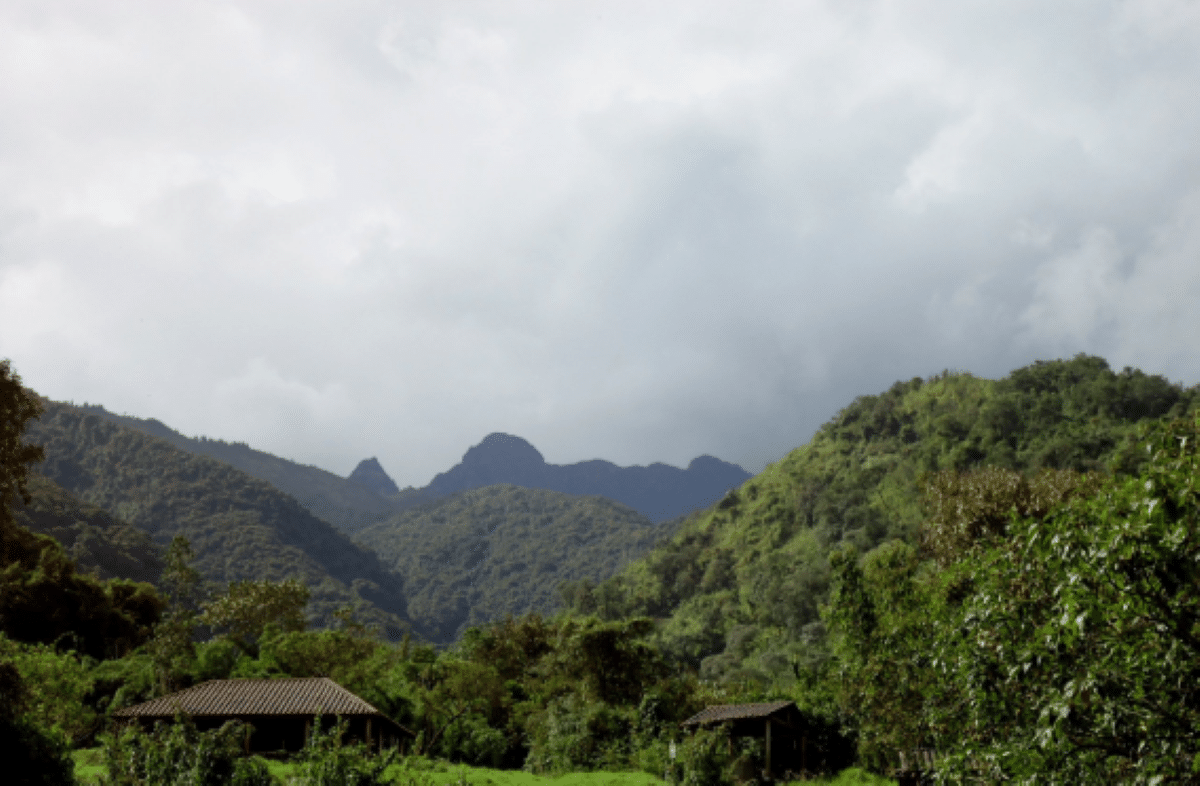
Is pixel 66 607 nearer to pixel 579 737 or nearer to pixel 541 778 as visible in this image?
pixel 579 737

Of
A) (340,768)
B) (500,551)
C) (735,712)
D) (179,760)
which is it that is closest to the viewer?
(179,760)

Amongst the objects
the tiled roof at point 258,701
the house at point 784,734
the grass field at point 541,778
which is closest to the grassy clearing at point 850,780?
the grass field at point 541,778

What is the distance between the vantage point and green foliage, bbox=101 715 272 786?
11984 mm

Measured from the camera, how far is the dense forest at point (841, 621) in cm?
531

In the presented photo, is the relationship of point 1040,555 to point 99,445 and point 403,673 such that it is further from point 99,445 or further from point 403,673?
point 99,445

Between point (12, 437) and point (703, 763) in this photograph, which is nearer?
point (12, 437)

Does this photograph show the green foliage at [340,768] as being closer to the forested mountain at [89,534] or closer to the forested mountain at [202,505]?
the forested mountain at [89,534]

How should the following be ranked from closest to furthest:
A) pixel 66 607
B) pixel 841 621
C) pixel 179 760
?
1. pixel 179 760
2. pixel 841 621
3. pixel 66 607

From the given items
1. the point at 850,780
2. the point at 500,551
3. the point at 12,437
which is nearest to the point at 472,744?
the point at 850,780

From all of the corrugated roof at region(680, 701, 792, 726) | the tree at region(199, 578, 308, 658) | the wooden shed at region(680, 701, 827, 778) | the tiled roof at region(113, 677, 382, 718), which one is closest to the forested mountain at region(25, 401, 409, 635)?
the tree at region(199, 578, 308, 658)

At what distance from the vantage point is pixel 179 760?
12.2m

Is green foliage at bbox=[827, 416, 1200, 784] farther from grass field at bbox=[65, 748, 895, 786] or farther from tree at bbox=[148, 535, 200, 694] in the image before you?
tree at bbox=[148, 535, 200, 694]

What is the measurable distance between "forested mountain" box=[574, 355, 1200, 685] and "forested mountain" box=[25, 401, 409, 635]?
43.2m

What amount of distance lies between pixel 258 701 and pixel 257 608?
21480mm
